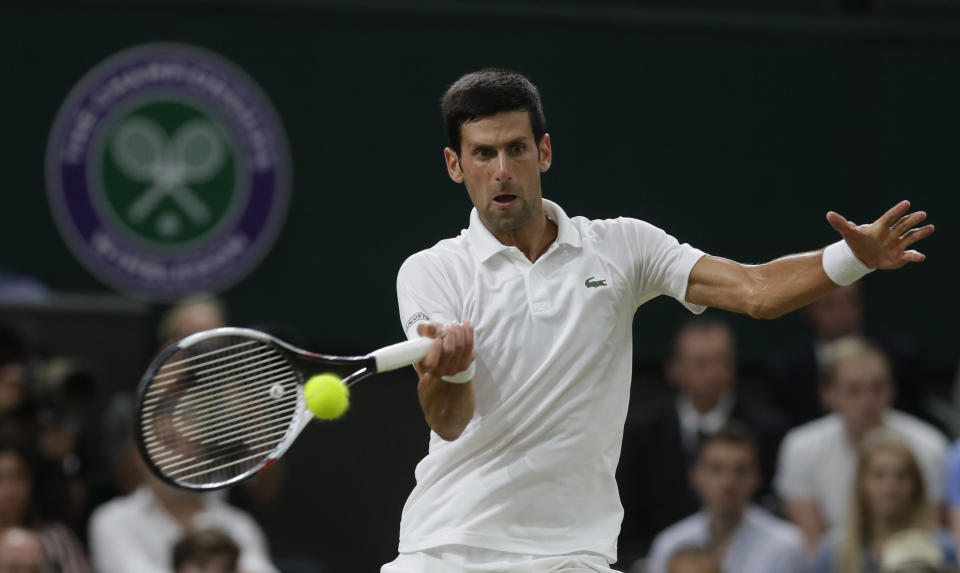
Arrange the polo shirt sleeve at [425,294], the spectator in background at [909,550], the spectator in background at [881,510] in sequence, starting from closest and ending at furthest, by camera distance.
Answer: the polo shirt sleeve at [425,294]
the spectator in background at [909,550]
the spectator in background at [881,510]

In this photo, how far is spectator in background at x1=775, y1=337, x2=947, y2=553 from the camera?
7707mm

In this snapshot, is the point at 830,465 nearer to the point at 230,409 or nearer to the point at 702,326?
the point at 702,326

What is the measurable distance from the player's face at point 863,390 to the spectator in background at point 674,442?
1.70 feet

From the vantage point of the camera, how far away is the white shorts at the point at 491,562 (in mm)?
4273

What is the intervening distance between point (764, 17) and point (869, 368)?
110 inches

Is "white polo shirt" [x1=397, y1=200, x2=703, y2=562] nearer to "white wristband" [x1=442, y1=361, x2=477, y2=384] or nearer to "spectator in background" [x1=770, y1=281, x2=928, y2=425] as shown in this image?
"white wristband" [x1=442, y1=361, x2=477, y2=384]

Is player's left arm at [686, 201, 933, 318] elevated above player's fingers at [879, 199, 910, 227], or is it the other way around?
player's fingers at [879, 199, 910, 227]

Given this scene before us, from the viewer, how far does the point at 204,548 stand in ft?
23.0

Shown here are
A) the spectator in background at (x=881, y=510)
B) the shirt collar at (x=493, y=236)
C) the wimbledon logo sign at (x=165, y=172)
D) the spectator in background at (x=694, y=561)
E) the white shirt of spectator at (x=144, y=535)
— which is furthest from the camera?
the wimbledon logo sign at (x=165, y=172)

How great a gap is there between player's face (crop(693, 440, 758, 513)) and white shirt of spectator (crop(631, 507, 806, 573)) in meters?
0.09

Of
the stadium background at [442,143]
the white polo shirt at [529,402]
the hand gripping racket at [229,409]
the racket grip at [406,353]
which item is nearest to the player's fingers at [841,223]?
the white polo shirt at [529,402]

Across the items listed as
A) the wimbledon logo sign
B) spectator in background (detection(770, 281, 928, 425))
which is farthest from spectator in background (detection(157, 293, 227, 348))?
spectator in background (detection(770, 281, 928, 425))

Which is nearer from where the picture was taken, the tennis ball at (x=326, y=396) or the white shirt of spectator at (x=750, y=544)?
the tennis ball at (x=326, y=396)

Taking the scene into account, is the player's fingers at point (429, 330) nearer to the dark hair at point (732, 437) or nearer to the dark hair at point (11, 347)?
the dark hair at point (732, 437)
